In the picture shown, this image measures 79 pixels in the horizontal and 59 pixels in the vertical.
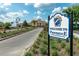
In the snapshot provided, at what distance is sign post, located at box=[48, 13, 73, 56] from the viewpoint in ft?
13.4

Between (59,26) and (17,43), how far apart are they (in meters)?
0.87

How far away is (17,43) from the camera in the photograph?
165 inches

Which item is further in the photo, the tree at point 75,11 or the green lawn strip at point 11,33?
the green lawn strip at point 11,33

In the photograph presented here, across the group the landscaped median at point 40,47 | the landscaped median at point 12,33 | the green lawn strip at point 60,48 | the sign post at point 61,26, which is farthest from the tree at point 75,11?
the landscaped median at point 12,33

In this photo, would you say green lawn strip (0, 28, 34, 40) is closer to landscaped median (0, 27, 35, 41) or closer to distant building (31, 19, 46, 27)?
landscaped median (0, 27, 35, 41)

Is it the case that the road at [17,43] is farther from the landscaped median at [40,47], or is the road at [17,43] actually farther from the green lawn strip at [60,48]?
the green lawn strip at [60,48]

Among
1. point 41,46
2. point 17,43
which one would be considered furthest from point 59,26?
point 17,43

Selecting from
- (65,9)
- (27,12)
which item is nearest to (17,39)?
(27,12)

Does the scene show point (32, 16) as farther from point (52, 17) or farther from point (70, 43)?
point (70, 43)

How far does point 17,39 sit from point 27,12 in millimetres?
560

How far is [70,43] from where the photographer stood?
410cm

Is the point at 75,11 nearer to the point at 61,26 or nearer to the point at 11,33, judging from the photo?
the point at 61,26

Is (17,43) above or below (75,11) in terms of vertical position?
below

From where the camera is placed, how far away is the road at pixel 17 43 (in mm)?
4152
